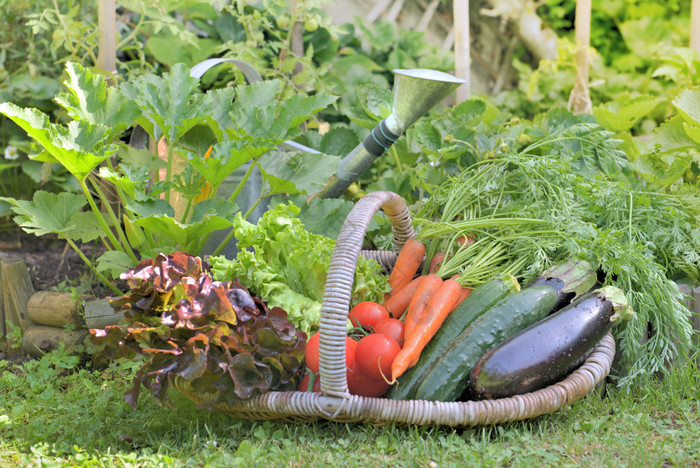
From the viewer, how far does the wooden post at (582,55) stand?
3143 mm

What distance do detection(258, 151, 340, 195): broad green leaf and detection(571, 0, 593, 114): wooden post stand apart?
5.76ft

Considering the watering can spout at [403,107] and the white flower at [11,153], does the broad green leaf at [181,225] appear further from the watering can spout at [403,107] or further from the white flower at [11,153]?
the white flower at [11,153]

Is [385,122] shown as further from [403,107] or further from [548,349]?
[548,349]

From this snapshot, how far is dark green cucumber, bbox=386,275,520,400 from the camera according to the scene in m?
1.56

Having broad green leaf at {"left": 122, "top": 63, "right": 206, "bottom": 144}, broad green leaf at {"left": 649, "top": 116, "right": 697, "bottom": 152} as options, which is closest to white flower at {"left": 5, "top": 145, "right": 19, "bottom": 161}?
broad green leaf at {"left": 122, "top": 63, "right": 206, "bottom": 144}

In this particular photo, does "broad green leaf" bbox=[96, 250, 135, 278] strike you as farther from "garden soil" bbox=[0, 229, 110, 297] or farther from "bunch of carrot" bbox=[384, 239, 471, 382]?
"bunch of carrot" bbox=[384, 239, 471, 382]

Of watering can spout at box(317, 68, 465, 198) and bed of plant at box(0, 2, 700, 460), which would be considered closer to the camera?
bed of plant at box(0, 2, 700, 460)

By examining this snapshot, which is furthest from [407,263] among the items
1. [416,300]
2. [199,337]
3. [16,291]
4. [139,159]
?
[16,291]

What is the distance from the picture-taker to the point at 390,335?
1.66m

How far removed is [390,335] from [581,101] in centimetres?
215

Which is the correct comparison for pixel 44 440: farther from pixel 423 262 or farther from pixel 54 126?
pixel 423 262

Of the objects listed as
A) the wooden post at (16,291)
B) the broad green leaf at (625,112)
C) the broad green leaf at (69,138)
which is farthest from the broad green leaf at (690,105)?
the wooden post at (16,291)

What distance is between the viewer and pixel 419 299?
67.1 inches

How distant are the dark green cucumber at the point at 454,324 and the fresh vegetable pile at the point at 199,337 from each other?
11.1 inches
